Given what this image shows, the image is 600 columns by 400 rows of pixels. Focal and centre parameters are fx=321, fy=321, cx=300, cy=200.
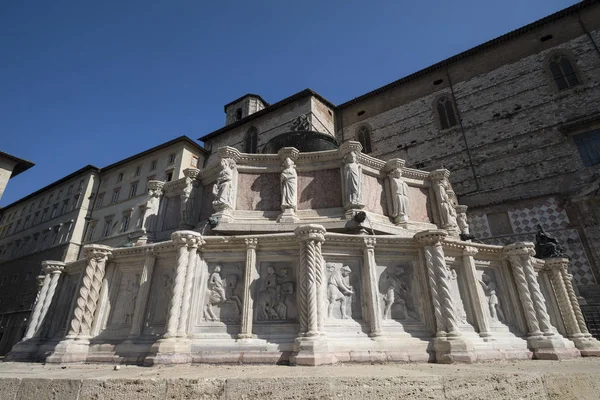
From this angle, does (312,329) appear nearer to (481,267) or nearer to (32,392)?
(32,392)

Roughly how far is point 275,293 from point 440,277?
2964 mm

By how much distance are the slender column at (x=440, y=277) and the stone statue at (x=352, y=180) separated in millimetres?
2168

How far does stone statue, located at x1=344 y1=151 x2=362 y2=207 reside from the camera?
314 inches

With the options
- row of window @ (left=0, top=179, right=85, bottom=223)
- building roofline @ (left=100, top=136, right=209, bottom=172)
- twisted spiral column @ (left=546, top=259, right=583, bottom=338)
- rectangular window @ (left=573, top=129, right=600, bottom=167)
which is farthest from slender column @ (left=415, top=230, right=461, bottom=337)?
row of window @ (left=0, top=179, right=85, bottom=223)

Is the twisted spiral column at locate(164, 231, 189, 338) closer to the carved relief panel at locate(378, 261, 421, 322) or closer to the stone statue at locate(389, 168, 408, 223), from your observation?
the carved relief panel at locate(378, 261, 421, 322)

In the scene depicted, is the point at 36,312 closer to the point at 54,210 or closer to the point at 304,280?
the point at 304,280

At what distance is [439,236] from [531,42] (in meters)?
24.9

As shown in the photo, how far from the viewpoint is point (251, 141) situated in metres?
32.1

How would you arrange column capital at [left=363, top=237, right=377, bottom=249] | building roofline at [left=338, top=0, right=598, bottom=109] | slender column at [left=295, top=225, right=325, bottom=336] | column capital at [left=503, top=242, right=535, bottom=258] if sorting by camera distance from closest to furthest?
slender column at [left=295, top=225, right=325, bottom=336], column capital at [left=363, top=237, right=377, bottom=249], column capital at [left=503, top=242, right=535, bottom=258], building roofline at [left=338, top=0, right=598, bottom=109]

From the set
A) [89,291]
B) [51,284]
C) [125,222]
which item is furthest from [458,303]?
[125,222]

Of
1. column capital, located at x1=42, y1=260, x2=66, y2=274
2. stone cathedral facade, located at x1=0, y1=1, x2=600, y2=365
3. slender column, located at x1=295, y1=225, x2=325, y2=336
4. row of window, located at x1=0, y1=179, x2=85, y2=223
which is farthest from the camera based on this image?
row of window, located at x1=0, y1=179, x2=85, y2=223

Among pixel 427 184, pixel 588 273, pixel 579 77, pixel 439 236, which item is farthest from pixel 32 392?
pixel 579 77

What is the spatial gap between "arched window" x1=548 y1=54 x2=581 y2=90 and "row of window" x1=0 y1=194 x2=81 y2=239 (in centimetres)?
4595

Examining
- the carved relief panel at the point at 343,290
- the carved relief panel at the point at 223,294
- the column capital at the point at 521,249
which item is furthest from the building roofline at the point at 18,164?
the column capital at the point at 521,249
